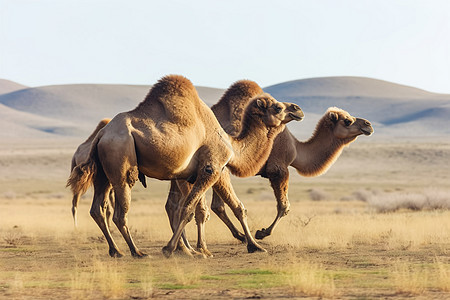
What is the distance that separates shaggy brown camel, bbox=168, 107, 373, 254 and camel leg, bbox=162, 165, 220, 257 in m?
2.03

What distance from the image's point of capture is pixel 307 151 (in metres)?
14.8

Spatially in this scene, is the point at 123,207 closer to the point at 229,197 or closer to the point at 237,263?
the point at 229,197

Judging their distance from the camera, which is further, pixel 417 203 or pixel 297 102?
pixel 297 102

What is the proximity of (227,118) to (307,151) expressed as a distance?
1814mm

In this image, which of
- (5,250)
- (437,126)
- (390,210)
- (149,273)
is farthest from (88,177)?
(437,126)

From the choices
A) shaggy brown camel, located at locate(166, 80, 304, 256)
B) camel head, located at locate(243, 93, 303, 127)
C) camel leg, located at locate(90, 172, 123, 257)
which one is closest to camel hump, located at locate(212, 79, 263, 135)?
shaggy brown camel, located at locate(166, 80, 304, 256)

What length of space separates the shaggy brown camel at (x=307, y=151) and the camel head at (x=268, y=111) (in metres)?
1.31

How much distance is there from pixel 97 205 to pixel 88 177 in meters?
0.55

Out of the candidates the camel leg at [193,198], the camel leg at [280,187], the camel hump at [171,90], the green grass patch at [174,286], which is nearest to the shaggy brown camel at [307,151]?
the camel leg at [280,187]

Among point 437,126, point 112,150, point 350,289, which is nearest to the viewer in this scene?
point 350,289

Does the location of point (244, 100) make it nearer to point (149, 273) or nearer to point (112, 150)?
point (112, 150)

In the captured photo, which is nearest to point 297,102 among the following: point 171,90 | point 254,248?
point 254,248

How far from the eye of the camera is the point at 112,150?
436 inches

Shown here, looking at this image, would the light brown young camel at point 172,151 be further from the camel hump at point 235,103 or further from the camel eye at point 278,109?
the camel hump at point 235,103
